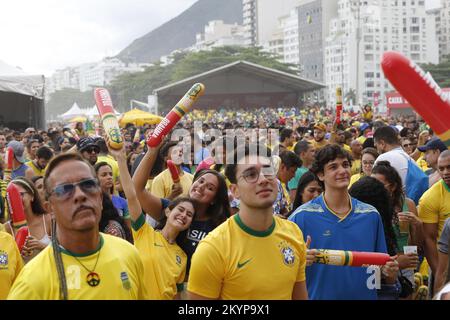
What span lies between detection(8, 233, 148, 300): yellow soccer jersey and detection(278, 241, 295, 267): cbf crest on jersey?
756 millimetres

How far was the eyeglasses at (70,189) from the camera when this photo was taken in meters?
3.33

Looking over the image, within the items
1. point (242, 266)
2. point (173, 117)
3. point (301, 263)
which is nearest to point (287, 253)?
point (301, 263)

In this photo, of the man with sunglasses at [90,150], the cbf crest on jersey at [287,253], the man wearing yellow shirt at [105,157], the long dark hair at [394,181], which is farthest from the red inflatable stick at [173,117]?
the man with sunglasses at [90,150]

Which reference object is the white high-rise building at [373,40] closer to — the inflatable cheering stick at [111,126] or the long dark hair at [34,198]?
the long dark hair at [34,198]

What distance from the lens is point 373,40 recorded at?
139500mm

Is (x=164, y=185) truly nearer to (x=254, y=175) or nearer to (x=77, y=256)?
(x=254, y=175)

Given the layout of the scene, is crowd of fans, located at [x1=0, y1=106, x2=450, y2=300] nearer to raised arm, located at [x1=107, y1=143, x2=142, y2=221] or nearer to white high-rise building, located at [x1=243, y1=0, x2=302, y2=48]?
raised arm, located at [x1=107, y1=143, x2=142, y2=221]

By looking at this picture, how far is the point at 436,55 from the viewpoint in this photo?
473 ft

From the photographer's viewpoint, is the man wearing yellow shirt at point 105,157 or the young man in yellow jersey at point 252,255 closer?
the young man in yellow jersey at point 252,255

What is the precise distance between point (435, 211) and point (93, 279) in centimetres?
362

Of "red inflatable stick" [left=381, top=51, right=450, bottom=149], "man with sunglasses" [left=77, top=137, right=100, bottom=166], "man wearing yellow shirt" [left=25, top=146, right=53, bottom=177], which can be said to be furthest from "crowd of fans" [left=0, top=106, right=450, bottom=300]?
"man wearing yellow shirt" [left=25, top=146, right=53, bottom=177]

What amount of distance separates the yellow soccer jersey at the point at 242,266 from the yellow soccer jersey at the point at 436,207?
Result: 2.60 m

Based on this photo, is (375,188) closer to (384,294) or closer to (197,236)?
(384,294)

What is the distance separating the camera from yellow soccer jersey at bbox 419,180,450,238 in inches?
239
